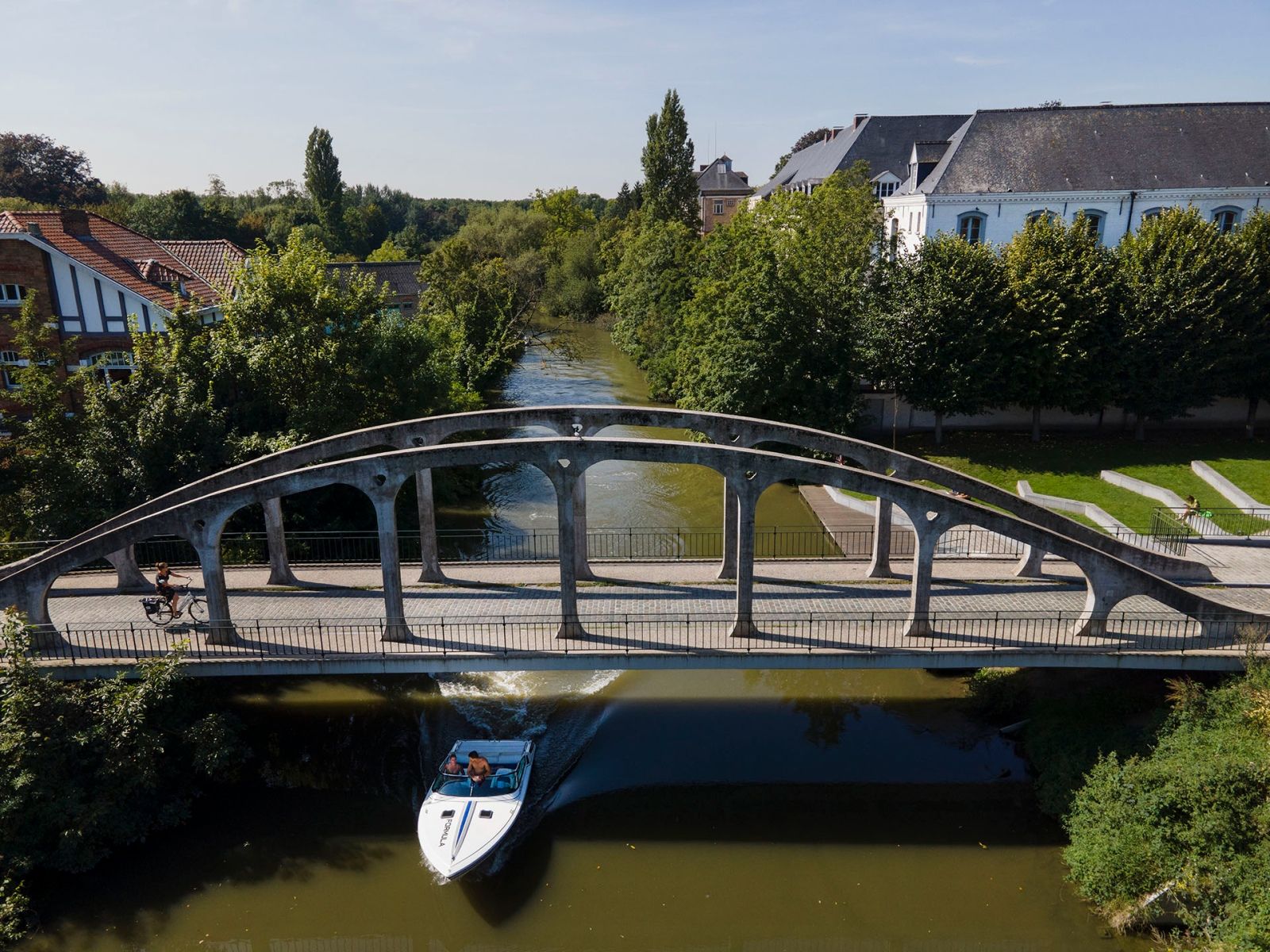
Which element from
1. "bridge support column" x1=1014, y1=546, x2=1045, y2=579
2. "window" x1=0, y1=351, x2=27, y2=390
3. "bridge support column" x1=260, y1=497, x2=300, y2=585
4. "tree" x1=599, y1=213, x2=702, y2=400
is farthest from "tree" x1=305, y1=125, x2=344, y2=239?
"bridge support column" x1=1014, y1=546, x2=1045, y2=579

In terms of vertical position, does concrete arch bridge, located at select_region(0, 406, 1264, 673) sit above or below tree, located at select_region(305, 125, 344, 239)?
below

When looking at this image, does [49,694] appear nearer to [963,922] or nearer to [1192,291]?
[963,922]

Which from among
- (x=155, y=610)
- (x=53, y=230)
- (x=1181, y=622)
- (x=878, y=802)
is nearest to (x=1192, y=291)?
(x=1181, y=622)

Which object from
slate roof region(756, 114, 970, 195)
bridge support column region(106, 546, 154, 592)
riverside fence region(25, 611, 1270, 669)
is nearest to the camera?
riverside fence region(25, 611, 1270, 669)

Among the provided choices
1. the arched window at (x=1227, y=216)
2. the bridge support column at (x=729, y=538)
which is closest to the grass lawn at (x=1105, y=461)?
the arched window at (x=1227, y=216)

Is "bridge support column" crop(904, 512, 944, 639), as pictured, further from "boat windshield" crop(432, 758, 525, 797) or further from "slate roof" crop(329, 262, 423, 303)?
"slate roof" crop(329, 262, 423, 303)
